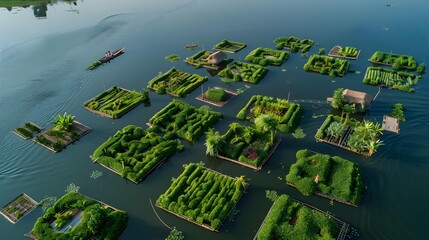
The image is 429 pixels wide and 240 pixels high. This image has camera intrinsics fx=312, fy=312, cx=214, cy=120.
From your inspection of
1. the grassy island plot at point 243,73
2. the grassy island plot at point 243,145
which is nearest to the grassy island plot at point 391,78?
the grassy island plot at point 243,73

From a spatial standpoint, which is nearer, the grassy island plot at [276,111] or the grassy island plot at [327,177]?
the grassy island plot at [327,177]

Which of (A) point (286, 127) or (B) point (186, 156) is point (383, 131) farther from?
(B) point (186, 156)

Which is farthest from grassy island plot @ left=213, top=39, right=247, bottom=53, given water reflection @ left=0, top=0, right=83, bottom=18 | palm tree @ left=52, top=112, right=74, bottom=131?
water reflection @ left=0, top=0, right=83, bottom=18

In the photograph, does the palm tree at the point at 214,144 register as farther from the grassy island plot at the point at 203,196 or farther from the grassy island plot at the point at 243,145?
the grassy island plot at the point at 203,196

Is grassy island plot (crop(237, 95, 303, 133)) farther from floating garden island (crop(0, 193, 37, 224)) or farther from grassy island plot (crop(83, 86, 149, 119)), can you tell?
floating garden island (crop(0, 193, 37, 224))

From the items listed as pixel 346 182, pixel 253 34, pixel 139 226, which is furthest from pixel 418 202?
pixel 253 34

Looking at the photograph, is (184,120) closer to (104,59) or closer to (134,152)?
(134,152)
